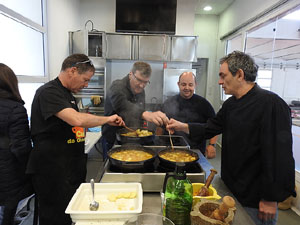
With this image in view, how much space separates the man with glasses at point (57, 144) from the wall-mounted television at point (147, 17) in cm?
306

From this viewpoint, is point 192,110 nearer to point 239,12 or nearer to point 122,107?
point 122,107

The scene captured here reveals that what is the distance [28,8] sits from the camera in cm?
289

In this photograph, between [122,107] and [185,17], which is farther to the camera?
[185,17]

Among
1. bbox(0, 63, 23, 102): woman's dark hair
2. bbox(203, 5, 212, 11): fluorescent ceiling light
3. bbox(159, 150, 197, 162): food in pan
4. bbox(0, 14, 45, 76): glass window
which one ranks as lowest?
bbox(159, 150, 197, 162): food in pan

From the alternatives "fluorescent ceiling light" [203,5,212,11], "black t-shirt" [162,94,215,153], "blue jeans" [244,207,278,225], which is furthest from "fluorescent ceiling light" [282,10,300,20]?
"blue jeans" [244,207,278,225]

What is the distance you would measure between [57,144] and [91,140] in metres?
1.19

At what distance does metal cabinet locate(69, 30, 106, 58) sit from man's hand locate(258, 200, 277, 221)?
3799 mm

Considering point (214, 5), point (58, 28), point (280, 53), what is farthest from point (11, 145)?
point (214, 5)

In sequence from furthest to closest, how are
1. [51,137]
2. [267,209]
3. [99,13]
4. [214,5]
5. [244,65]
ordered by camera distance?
[214,5] < [99,13] < [51,137] < [244,65] < [267,209]

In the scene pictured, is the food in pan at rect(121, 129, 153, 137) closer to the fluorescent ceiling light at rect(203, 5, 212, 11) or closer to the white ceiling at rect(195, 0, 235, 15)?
the white ceiling at rect(195, 0, 235, 15)

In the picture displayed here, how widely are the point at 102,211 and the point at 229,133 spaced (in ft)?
3.23

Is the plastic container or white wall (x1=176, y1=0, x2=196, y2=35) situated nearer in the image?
the plastic container

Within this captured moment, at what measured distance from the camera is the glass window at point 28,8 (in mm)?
2503

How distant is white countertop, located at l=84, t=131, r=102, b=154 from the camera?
248 cm
